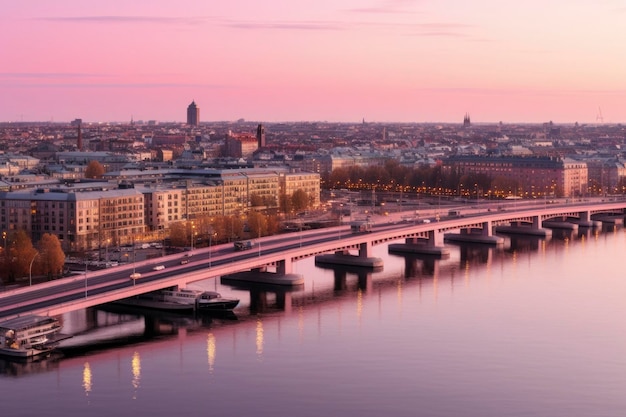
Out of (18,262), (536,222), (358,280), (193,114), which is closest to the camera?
(18,262)

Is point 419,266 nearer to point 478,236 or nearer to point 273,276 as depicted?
point 273,276

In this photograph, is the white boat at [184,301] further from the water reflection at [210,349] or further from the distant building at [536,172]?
the distant building at [536,172]

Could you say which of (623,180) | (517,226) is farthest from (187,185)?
(623,180)

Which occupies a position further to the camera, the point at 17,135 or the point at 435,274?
the point at 17,135

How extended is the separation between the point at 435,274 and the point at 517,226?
1328 cm

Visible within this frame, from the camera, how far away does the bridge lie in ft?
75.4

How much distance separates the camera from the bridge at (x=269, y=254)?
23.0m

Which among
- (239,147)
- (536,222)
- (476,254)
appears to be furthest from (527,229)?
(239,147)

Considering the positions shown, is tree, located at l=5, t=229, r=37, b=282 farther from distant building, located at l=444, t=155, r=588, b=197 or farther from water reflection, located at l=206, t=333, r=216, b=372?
distant building, located at l=444, t=155, r=588, b=197

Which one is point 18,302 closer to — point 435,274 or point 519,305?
point 519,305

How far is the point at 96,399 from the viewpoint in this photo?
1848cm

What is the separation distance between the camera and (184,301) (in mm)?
26203

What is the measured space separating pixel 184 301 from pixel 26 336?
5.85 m

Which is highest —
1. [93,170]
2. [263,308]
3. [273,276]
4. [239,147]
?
[239,147]
